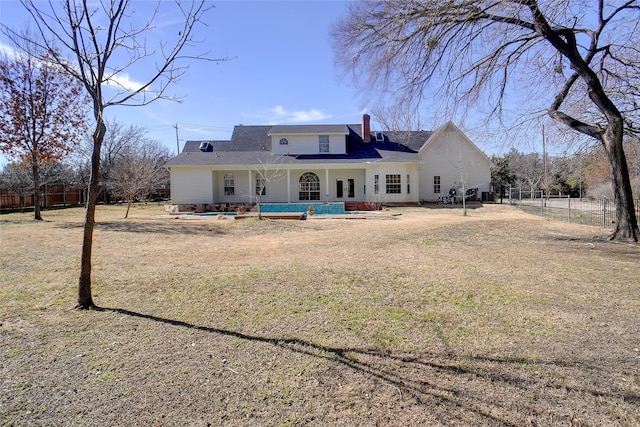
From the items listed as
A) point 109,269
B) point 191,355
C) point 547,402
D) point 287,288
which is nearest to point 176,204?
Answer: point 109,269

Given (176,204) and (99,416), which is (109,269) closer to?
(99,416)

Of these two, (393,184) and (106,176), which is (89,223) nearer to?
(393,184)

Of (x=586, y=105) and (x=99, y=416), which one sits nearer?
(x=99, y=416)

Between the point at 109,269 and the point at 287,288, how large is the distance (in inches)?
142

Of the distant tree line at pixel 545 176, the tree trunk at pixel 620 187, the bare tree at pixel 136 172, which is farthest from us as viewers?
the distant tree line at pixel 545 176

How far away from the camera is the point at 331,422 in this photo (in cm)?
238

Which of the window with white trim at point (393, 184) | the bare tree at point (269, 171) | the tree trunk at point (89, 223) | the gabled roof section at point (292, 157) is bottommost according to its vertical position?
the tree trunk at point (89, 223)

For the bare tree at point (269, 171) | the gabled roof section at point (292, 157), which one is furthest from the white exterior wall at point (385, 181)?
the bare tree at point (269, 171)

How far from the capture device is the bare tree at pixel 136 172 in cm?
2134

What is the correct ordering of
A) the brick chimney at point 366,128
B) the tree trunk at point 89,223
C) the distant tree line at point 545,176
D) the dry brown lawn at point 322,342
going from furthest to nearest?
1. the distant tree line at point 545,176
2. the brick chimney at point 366,128
3. the tree trunk at point 89,223
4. the dry brown lawn at point 322,342

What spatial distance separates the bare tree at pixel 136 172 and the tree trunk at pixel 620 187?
809 inches

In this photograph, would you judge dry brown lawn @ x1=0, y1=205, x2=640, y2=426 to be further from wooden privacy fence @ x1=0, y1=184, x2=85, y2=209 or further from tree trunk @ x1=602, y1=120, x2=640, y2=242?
wooden privacy fence @ x1=0, y1=184, x2=85, y2=209

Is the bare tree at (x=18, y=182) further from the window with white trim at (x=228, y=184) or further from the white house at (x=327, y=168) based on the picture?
the window with white trim at (x=228, y=184)

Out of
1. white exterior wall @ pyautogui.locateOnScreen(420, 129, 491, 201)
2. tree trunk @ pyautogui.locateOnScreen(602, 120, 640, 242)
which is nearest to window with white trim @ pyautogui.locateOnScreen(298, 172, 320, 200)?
white exterior wall @ pyautogui.locateOnScreen(420, 129, 491, 201)
